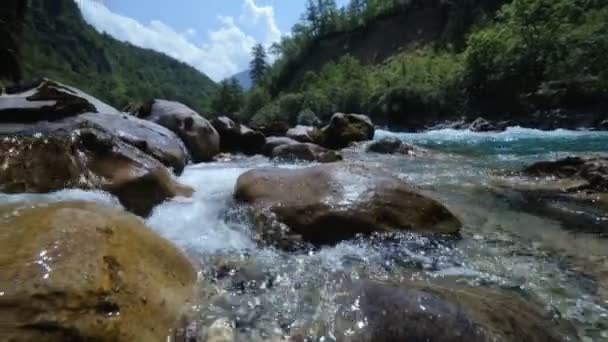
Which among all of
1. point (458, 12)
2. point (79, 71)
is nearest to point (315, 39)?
point (458, 12)

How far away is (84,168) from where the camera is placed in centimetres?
556

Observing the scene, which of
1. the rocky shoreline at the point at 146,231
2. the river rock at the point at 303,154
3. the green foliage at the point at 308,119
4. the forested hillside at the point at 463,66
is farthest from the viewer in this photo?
the green foliage at the point at 308,119

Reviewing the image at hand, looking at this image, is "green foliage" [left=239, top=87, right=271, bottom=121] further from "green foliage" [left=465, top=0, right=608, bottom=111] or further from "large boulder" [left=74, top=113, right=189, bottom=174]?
"large boulder" [left=74, top=113, right=189, bottom=174]

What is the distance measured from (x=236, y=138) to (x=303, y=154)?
293 cm

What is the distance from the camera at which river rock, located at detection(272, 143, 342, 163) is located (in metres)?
11.6

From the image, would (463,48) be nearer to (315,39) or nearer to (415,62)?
(415,62)

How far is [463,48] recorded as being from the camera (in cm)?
5497

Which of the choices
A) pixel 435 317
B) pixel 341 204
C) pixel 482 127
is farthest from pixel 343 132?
pixel 482 127

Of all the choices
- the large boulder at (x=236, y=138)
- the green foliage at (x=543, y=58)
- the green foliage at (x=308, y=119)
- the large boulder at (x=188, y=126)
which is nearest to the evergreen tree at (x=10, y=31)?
the large boulder at (x=188, y=126)

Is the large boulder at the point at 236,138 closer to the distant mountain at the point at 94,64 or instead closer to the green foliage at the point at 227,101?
the green foliage at the point at 227,101

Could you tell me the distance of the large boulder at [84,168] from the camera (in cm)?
505

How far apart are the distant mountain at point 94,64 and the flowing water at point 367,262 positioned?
2867 inches

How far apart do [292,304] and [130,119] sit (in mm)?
6973

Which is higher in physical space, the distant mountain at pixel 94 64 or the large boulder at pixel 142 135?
the distant mountain at pixel 94 64
